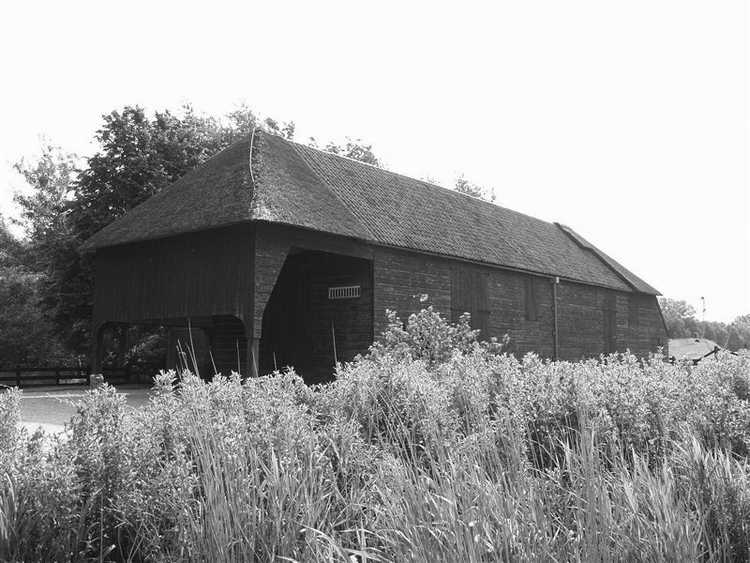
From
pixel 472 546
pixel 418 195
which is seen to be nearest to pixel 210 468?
pixel 472 546

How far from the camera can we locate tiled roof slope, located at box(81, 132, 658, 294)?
16.8 metres

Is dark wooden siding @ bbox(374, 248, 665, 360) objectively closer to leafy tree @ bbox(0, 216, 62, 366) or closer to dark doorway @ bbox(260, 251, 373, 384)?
dark doorway @ bbox(260, 251, 373, 384)

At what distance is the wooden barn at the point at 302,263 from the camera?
16422 millimetres

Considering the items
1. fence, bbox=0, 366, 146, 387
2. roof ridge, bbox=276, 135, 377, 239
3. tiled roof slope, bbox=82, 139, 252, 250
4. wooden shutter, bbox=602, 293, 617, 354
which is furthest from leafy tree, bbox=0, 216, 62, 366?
wooden shutter, bbox=602, 293, 617, 354

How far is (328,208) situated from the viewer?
18.0m

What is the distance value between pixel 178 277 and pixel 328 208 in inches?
164

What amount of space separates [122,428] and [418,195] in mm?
20887

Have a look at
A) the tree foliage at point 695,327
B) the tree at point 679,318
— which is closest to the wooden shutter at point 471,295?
the tree at point 679,318

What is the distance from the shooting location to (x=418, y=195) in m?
24.1

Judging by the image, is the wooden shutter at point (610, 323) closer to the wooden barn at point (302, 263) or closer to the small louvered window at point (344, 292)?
the wooden barn at point (302, 263)

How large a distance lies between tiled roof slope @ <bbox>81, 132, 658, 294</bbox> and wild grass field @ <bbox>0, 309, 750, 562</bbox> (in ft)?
38.2

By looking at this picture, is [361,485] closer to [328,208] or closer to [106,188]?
[328,208]

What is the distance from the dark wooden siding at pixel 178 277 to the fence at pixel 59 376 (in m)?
11.7

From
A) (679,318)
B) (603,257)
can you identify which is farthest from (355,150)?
(679,318)
